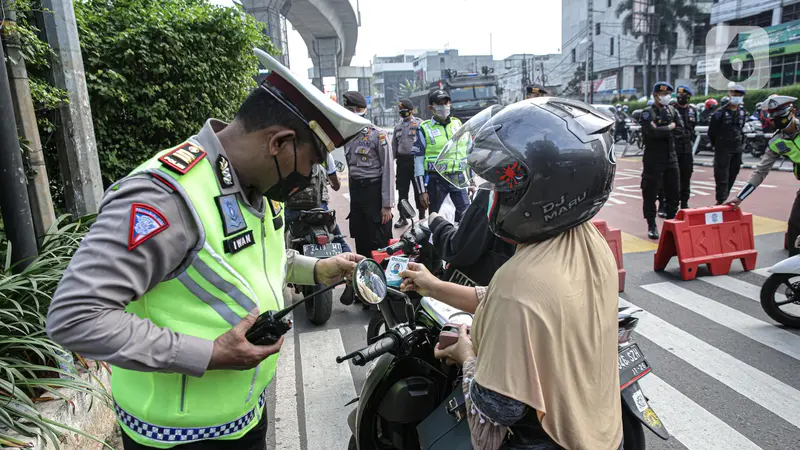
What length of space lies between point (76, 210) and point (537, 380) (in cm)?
484

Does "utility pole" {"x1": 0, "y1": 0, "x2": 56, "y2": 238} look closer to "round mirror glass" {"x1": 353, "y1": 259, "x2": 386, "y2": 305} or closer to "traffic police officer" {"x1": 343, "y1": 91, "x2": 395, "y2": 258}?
"traffic police officer" {"x1": 343, "y1": 91, "x2": 395, "y2": 258}

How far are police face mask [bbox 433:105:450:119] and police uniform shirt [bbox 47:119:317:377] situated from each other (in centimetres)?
646

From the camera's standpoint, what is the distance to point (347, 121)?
157 cm

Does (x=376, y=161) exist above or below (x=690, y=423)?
above

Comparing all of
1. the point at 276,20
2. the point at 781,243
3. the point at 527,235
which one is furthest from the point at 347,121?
the point at 276,20

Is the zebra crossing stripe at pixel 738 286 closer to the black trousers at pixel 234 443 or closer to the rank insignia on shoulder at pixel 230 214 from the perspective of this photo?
the black trousers at pixel 234 443

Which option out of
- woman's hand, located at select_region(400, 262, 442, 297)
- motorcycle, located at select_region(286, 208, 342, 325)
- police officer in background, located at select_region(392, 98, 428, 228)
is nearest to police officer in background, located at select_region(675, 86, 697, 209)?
police officer in background, located at select_region(392, 98, 428, 228)

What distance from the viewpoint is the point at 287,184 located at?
1622 mm

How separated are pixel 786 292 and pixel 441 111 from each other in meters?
4.62

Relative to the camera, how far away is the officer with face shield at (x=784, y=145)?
5785 mm

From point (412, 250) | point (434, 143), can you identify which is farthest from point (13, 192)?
point (434, 143)

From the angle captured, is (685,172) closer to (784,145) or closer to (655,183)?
(655,183)

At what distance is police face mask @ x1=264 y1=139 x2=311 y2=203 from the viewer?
158 centimetres

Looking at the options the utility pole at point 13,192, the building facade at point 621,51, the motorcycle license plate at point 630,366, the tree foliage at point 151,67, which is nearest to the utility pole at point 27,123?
the utility pole at point 13,192
